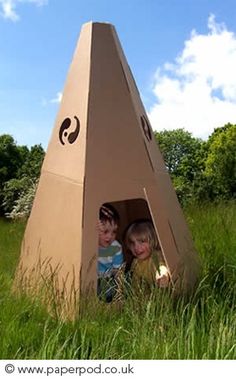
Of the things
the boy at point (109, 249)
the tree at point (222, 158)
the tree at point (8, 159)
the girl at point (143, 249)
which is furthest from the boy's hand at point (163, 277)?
the tree at point (8, 159)

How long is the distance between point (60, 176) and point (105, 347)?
1.33 metres

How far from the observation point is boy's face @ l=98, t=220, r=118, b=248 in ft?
12.5

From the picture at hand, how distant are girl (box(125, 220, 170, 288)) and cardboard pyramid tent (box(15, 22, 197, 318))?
0.13 m

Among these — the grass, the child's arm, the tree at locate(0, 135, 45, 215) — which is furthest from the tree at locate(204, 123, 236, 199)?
the grass

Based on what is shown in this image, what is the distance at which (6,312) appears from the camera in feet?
9.16

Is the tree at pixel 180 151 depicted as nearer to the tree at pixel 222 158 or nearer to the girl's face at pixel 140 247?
the tree at pixel 222 158

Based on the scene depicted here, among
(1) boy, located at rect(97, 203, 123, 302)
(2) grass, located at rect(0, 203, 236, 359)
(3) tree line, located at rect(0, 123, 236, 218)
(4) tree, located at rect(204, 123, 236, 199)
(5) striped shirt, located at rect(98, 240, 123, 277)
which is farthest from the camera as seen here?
(3) tree line, located at rect(0, 123, 236, 218)

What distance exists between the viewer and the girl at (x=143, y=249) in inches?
140

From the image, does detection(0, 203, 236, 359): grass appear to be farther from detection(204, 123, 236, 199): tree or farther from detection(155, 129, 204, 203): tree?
detection(155, 129, 204, 203): tree

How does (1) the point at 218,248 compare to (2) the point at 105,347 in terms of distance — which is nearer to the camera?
(2) the point at 105,347

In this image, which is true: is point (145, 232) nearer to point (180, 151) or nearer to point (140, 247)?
point (140, 247)

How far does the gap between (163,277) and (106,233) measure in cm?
55
